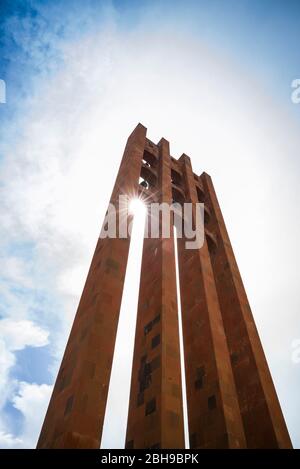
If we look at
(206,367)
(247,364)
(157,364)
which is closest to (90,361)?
(157,364)

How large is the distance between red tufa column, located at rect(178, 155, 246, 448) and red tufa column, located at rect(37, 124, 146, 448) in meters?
3.01

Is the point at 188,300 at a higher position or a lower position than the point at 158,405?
higher

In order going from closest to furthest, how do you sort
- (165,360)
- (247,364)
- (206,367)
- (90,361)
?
1. (90,361)
2. (165,360)
3. (206,367)
4. (247,364)

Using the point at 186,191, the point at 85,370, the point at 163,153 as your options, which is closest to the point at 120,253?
the point at 85,370

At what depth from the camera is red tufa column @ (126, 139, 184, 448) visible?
5125 mm

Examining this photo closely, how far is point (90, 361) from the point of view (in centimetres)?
496

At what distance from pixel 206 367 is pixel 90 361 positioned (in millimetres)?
3647

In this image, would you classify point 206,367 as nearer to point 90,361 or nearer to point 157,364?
point 157,364

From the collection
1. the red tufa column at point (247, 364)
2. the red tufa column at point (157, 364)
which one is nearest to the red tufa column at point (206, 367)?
the red tufa column at point (247, 364)

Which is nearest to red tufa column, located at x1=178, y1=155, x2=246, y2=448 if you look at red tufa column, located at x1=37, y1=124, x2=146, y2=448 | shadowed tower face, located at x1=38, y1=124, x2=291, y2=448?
shadowed tower face, located at x1=38, y1=124, x2=291, y2=448

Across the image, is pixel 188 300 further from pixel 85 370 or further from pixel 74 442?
pixel 74 442
